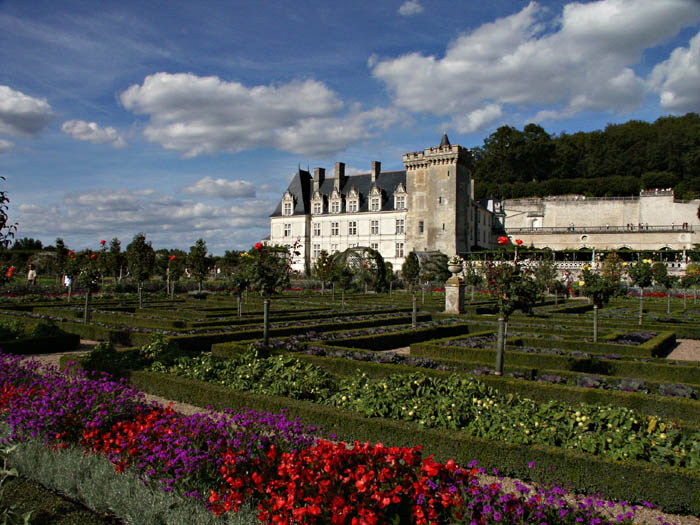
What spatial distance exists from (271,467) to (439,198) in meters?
45.5

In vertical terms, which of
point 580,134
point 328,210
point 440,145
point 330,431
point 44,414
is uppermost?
point 580,134

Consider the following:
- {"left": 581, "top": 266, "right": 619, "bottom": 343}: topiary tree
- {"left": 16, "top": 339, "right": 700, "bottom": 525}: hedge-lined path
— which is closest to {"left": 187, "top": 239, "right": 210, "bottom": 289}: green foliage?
{"left": 16, "top": 339, "right": 700, "bottom": 525}: hedge-lined path

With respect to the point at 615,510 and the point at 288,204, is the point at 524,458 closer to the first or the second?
the point at 615,510

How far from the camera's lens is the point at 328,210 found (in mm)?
55719

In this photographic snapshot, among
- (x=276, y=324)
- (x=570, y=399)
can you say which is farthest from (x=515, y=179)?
(x=570, y=399)

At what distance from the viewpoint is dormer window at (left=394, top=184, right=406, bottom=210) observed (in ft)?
168

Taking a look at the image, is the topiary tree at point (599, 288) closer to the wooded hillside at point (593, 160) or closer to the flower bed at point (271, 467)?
the flower bed at point (271, 467)

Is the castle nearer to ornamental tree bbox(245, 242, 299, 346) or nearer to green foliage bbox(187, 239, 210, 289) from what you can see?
green foliage bbox(187, 239, 210, 289)

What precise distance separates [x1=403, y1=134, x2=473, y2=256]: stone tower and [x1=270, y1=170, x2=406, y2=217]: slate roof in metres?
3.05

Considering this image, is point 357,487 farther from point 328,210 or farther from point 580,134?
point 580,134

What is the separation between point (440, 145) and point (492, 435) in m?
45.4

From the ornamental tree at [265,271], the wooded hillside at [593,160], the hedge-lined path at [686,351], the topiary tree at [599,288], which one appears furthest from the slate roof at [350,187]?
the ornamental tree at [265,271]

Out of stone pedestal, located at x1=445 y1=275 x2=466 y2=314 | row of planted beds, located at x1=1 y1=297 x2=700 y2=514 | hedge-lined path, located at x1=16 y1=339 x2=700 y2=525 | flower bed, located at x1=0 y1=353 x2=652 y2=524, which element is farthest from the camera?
stone pedestal, located at x1=445 y1=275 x2=466 y2=314

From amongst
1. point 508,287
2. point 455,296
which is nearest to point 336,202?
point 455,296
